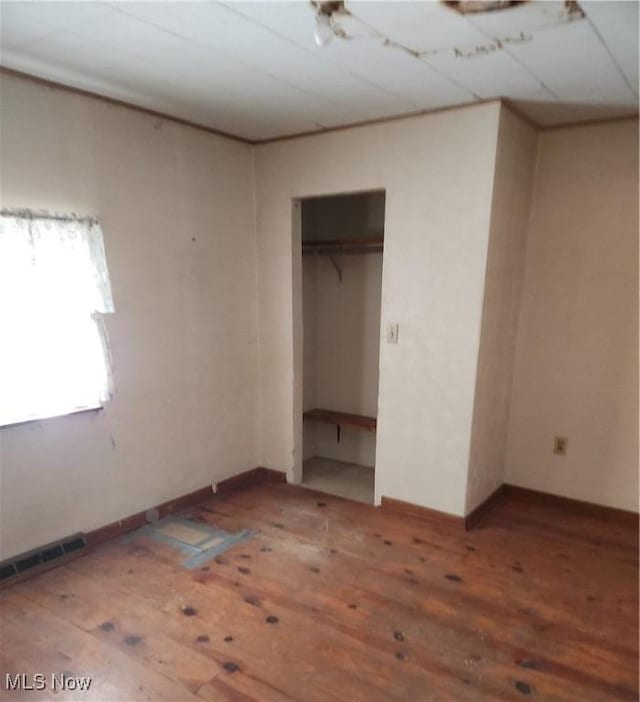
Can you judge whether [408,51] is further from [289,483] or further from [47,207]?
[289,483]

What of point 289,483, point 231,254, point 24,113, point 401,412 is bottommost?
point 289,483

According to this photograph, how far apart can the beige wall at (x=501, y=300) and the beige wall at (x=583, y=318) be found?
117 millimetres

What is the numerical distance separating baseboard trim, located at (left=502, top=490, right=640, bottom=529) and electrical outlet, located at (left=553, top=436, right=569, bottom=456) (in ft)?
0.92

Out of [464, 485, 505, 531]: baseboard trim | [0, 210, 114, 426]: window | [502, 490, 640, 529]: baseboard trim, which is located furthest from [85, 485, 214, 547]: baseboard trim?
[502, 490, 640, 529]: baseboard trim

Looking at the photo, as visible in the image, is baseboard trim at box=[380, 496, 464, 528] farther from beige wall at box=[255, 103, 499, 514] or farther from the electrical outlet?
the electrical outlet

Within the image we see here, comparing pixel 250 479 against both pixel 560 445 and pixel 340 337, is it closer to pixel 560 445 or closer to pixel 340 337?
pixel 340 337

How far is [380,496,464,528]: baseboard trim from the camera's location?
2.85 meters

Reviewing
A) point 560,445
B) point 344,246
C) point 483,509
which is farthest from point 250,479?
point 560,445

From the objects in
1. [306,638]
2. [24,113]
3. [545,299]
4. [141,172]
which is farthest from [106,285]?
[545,299]

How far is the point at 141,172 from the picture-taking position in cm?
268

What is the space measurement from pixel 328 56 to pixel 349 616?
7.62 feet

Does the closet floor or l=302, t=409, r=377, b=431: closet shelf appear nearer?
the closet floor

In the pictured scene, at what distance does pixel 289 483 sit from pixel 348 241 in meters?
1.79

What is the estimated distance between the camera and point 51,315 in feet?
7.63
